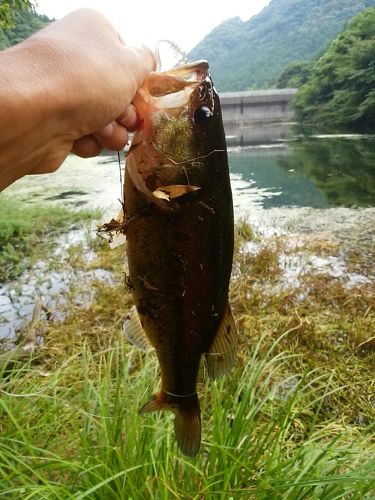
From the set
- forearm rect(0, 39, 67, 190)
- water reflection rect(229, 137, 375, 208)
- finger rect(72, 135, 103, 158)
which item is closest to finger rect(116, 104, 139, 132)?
finger rect(72, 135, 103, 158)

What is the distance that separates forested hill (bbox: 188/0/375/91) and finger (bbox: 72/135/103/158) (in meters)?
79.7

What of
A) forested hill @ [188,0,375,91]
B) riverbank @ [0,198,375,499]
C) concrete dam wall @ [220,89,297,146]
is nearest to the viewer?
riverbank @ [0,198,375,499]

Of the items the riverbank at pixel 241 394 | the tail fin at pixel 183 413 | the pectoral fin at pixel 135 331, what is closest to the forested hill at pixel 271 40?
the riverbank at pixel 241 394

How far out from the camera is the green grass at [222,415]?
2094mm

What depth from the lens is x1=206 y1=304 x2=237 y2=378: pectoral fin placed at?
1728 millimetres

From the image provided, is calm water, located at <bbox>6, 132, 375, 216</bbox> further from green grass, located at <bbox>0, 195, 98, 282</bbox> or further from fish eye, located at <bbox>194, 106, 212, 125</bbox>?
fish eye, located at <bbox>194, 106, 212, 125</bbox>

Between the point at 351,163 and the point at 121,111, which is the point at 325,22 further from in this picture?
the point at 121,111

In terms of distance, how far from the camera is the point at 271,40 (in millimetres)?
106750

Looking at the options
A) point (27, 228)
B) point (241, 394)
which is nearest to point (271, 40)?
point (27, 228)

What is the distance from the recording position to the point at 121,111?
1.62 m

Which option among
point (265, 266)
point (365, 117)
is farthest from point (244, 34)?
point (265, 266)

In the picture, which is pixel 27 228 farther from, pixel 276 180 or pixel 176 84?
pixel 276 180

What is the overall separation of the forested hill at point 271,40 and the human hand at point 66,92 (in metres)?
79.8

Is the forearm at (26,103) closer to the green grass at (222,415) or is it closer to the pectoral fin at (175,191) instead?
the pectoral fin at (175,191)
